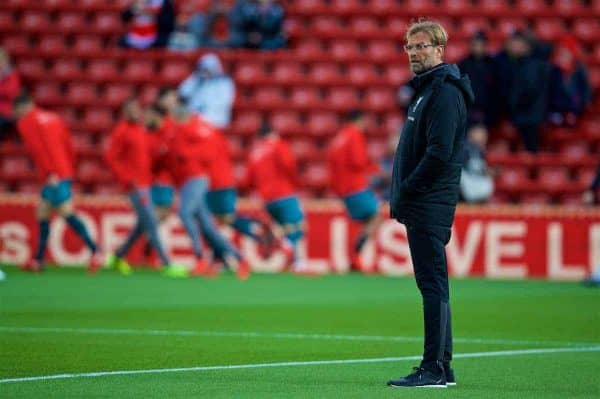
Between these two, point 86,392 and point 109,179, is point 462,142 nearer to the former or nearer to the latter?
point 86,392

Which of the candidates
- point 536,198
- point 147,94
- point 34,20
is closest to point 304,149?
point 147,94

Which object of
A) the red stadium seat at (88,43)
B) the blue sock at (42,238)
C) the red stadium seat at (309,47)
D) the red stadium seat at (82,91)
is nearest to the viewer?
the blue sock at (42,238)

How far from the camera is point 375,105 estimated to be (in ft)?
83.6

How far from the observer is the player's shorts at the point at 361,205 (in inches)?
859

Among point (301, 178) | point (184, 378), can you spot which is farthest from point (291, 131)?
point (184, 378)

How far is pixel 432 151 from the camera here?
8422mm

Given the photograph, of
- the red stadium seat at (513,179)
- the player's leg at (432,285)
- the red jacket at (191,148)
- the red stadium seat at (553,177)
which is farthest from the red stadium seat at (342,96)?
the player's leg at (432,285)

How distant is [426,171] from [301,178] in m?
16.3

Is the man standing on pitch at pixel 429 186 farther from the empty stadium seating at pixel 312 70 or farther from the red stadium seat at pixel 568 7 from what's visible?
the red stadium seat at pixel 568 7

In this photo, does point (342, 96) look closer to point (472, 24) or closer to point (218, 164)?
point (472, 24)

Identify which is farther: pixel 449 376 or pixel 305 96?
pixel 305 96

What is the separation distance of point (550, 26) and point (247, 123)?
568 centimetres

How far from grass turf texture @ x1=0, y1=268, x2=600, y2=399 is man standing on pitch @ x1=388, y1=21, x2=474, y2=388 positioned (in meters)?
0.32

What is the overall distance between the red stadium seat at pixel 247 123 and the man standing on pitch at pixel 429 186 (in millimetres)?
16931
